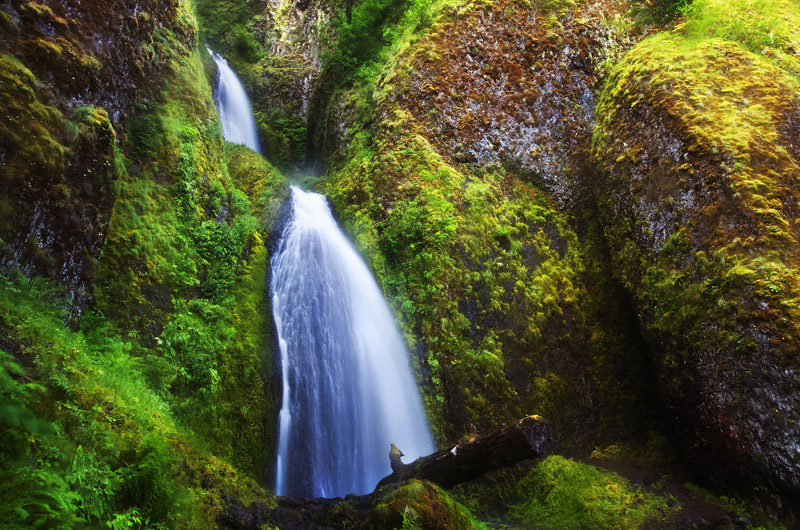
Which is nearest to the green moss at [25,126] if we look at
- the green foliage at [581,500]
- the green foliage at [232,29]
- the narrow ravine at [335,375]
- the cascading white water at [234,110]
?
the narrow ravine at [335,375]

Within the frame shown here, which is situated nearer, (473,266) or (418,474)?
(418,474)

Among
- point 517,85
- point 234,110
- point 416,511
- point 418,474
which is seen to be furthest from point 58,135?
point 517,85

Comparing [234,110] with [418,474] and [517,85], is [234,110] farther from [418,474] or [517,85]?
[418,474]

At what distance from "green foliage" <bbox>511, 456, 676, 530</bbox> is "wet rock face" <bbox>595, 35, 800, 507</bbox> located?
1.47m

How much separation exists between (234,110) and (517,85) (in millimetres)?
8464

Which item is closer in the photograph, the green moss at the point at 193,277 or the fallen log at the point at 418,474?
the fallen log at the point at 418,474

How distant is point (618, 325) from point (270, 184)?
829cm

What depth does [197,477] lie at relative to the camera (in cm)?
457

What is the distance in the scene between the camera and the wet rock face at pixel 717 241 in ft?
21.3

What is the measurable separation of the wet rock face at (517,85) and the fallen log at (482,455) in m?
6.66

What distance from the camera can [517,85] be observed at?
11.4 meters

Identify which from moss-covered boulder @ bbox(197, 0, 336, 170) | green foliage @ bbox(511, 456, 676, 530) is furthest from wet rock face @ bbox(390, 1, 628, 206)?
green foliage @ bbox(511, 456, 676, 530)

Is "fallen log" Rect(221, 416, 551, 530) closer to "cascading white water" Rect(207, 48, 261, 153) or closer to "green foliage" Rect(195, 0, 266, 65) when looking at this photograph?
"cascading white water" Rect(207, 48, 261, 153)

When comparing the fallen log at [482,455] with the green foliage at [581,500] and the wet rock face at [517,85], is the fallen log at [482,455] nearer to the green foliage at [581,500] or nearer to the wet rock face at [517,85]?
the green foliage at [581,500]
